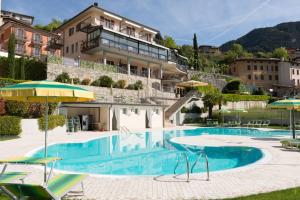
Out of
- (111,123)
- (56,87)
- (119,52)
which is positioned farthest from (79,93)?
(119,52)

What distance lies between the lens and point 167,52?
162ft

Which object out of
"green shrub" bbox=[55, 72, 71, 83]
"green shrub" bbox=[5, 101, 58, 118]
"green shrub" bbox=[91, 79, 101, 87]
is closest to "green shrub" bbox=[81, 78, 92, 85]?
"green shrub" bbox=[91, 79, 101, 87]

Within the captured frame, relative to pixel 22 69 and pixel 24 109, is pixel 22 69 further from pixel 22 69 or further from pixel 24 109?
pixel 24 109

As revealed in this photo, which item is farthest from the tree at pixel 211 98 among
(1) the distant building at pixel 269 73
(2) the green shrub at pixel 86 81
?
(1) the distant building at pixel 269 73

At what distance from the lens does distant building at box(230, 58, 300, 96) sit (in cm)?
8362

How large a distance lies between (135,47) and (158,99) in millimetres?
10286

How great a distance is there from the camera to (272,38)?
17400cm

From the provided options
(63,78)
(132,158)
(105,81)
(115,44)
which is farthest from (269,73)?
(132,158)

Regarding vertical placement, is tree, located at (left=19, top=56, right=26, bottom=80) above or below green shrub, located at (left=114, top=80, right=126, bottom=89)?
above

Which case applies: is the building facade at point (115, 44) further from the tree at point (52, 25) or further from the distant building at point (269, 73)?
the distant building at point (269, 73)

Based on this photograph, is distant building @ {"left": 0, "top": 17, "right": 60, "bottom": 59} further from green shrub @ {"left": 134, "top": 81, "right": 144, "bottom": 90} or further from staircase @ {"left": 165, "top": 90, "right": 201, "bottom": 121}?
staircase @ {"left": 165, "top": 90, "right": 201, "bottom": 121}

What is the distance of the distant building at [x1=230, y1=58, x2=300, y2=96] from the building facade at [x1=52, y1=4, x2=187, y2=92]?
129 ft

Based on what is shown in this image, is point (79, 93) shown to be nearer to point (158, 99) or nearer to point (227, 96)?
point (158, 99)

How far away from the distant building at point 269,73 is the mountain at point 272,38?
87.6 meters
